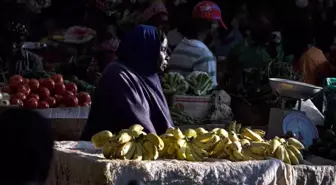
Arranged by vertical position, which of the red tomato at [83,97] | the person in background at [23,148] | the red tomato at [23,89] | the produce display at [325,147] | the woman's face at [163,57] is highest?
the person in background at [23,148]

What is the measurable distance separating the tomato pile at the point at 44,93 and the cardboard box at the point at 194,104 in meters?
0.89

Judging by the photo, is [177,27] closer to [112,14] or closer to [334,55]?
[112,14]

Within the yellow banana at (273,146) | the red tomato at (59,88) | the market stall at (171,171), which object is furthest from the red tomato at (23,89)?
the yellow banana at (273,146)

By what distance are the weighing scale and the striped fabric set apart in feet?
8.54

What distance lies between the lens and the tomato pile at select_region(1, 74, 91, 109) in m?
6.64

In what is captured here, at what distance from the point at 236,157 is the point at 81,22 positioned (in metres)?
5.84

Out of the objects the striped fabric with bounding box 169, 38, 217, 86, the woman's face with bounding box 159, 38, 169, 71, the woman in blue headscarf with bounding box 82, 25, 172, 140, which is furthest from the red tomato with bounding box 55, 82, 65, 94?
the woman's face with bounding box 159, 38, 169, 71

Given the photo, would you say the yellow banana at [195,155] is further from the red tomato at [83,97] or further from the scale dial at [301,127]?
the red tomato at [83,97]

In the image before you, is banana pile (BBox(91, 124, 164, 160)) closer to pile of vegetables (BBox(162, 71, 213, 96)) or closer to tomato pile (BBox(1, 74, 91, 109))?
tomato pile (BBox(1, 74, 91, 109))

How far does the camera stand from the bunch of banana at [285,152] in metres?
4.07

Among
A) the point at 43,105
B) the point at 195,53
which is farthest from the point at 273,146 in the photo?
the point at 195,53

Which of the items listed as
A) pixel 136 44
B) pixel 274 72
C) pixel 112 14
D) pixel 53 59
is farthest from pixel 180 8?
pixel 136 44

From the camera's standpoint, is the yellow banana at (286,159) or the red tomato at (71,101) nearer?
the yellow banana at (286,159)

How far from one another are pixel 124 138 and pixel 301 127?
5.33 feet
